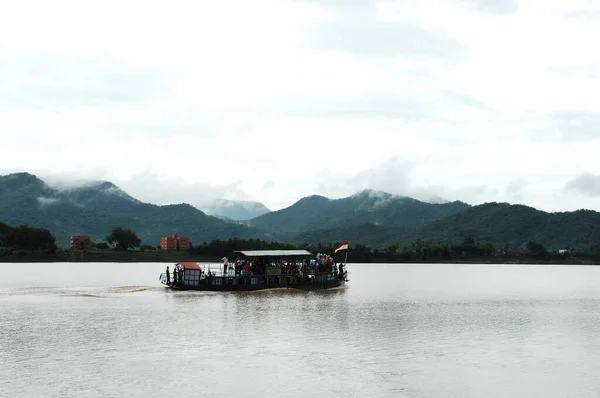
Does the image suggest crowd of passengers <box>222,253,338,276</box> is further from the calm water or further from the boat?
the calm water

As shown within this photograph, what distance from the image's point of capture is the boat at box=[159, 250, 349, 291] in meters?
87.9

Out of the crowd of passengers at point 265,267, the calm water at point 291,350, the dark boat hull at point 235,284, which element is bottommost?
the calm water at point 291,350

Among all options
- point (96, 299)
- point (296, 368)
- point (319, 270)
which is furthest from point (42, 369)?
point (319, 270)

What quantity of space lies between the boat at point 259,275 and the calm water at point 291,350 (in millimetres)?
16078

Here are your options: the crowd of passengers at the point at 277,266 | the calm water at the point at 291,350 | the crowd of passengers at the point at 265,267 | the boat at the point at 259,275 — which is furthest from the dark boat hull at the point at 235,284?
the calm water at the point at 291,350

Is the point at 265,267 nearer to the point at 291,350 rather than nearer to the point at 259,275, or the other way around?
the point at 259,275

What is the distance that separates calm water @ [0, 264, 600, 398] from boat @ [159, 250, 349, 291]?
16.1 m

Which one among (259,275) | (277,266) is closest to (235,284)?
(259,275)

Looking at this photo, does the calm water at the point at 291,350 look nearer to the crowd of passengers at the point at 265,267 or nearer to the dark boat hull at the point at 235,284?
the dark boat hull at the point at 235,284

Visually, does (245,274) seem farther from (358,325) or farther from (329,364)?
(329,364)

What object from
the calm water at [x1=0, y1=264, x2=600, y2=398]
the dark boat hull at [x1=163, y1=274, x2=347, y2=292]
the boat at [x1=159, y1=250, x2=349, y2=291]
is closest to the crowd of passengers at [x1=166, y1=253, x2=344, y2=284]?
the boat at [x1=159, y1=250, x2=349, y2=291]

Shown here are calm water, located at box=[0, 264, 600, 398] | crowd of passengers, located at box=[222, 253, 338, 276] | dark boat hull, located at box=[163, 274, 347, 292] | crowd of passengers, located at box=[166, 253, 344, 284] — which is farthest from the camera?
crowd of passengers, located at box=[222, 253, 338, 276]

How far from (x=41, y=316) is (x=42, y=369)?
25.9 m

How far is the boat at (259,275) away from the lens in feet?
289
